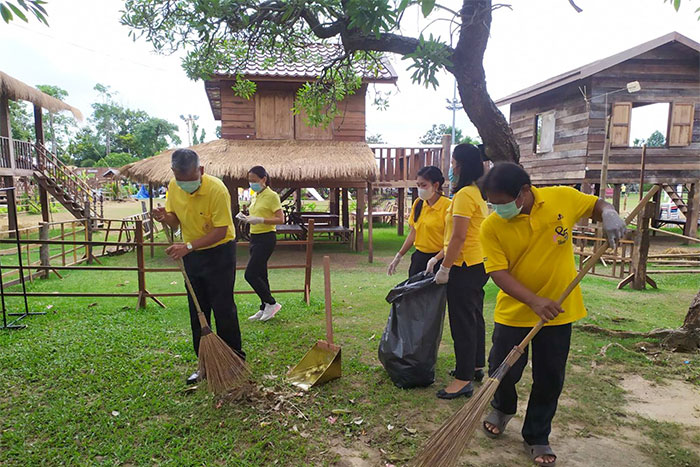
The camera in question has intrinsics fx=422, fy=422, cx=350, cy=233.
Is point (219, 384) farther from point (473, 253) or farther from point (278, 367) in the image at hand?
point (473, 253)

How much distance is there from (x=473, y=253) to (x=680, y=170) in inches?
532

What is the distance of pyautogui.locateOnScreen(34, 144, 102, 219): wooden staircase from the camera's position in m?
14.6

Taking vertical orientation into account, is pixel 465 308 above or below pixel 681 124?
below

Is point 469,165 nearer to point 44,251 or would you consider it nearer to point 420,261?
point 420,261

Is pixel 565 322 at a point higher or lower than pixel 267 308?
higher

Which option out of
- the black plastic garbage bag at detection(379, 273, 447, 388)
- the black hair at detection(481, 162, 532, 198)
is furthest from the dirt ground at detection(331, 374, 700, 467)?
the black hair at detection(481, 162, 532, 198)

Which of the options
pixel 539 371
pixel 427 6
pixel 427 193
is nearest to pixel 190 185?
pixel 427 193

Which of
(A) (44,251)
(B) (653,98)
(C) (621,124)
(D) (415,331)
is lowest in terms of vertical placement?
(A) (44,251)

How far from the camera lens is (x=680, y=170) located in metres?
12.8

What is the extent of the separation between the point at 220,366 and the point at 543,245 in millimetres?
2298

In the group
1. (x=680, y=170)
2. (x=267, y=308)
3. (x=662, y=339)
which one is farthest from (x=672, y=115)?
(x=267, y=308)

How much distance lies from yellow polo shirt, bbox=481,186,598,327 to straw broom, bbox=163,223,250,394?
1.96 metres

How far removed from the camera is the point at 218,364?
3.04 m

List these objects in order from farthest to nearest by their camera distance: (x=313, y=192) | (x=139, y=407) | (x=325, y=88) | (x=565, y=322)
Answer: (x=313, y=192) < (x=325, y=88) < (x=139, y=407) < (x=565, y=322)
